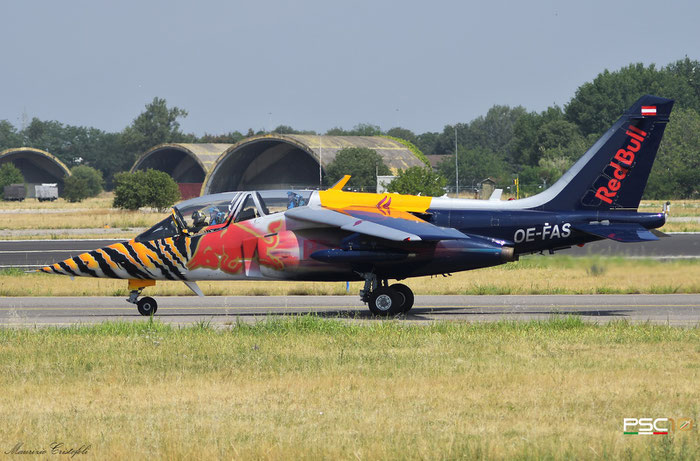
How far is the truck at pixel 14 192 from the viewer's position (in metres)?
113

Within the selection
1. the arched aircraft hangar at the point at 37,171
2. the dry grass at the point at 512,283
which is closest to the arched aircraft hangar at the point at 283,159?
the arched aircraft hangar at the point at 37,171

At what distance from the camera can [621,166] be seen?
18250 millimetres

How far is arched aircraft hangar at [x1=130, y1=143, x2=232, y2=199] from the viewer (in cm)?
10231

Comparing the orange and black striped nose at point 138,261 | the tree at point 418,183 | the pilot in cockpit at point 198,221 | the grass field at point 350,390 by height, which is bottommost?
the grass field at point 350,390

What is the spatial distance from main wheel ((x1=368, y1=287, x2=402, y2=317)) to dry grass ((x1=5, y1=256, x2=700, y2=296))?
16.5 ft

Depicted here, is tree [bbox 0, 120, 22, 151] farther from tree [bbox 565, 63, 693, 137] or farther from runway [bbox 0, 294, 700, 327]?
runway [bbox 0, 294, 700, 327]

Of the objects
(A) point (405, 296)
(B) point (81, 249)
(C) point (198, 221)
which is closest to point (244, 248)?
(C) point (198, 221)

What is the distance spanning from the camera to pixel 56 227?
5588 cm

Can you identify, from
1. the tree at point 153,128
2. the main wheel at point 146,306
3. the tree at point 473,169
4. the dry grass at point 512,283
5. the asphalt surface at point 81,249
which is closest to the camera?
the main wheel at point 146,306

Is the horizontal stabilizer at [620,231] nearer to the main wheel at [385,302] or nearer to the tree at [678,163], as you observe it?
the main wheel at [385,302]

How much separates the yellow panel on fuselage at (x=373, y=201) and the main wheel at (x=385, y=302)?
1.84 metres

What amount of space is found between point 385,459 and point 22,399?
514 centimetres

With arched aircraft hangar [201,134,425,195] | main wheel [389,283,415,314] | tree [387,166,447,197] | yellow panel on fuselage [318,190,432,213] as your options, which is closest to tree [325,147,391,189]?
arched aircraft hangar [201,134,425,195]

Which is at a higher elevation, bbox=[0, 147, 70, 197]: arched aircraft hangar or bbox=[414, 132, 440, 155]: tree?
bbox=[414, 132, 440, 155]: tree
